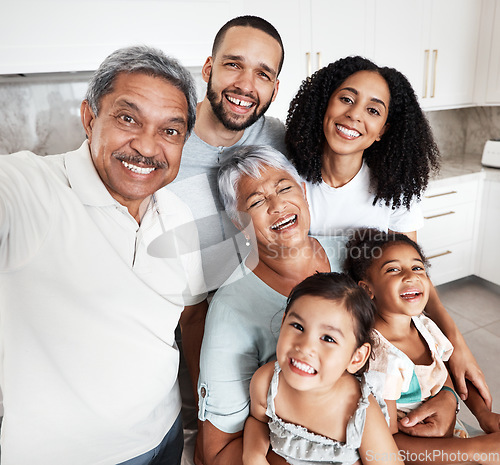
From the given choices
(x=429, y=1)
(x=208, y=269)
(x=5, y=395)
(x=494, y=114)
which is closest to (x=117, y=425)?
(x=5, y=395)

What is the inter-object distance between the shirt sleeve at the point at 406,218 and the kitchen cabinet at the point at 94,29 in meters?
1.10

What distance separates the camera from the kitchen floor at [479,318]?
85.8 inches

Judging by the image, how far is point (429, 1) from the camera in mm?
2646

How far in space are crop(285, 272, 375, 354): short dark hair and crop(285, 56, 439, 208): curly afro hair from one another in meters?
0.64

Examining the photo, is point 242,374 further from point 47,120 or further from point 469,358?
point 47,120

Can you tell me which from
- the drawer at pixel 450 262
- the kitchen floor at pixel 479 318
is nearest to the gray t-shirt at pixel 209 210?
the kitchen floor at pixel 479 318

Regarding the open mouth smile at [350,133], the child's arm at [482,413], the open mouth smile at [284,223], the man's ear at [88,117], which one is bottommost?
the child's arm at [482,413]

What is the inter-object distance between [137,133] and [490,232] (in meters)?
2.81

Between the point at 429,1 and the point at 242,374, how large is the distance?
2.74 m

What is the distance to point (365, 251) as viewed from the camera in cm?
118

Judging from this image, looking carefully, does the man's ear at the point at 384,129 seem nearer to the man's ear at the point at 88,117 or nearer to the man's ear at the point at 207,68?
the man's ear at the point at 207,68

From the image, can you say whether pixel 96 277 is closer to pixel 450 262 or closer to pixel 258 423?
pixel 258 423

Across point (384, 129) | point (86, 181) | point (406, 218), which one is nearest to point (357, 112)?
point (384, 129)

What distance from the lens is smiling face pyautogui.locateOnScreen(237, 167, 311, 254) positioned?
108 cm
